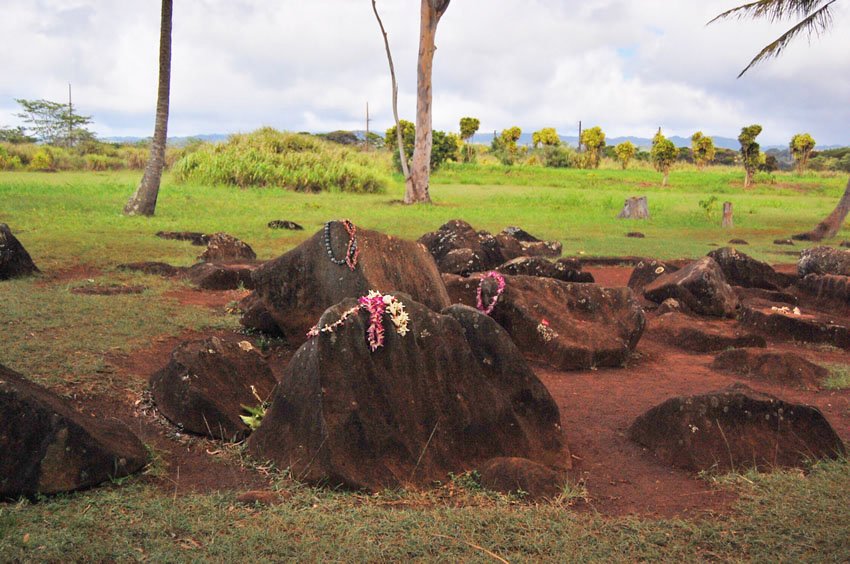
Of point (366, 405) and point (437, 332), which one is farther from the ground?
point (437, 332)

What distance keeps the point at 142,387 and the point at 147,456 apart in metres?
1.27

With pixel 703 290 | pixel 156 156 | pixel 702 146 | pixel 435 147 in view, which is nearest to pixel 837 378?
pixel 703 290

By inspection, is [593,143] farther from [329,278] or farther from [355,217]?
[329,278]

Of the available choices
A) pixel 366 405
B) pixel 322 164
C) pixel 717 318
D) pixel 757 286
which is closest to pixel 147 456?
pixel 366 405

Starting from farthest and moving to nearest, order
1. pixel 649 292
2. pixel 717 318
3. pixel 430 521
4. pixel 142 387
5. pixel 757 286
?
pixel 757 286 < pixel 649 292 < pixel 717 318 < pixel 142 387 < pixel 430 521

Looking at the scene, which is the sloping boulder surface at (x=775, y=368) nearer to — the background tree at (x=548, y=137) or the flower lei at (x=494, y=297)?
the flower lei at (x=494, y=297)

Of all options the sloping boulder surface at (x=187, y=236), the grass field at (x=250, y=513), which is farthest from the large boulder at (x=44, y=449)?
the sloping boulder surface at (x=187, y=236)

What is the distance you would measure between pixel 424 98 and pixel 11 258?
15.3 m

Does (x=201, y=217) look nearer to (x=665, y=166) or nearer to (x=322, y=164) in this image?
(x=322, y=164)

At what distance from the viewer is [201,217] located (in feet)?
57.0

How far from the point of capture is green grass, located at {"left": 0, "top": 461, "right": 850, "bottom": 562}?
3.31 metres

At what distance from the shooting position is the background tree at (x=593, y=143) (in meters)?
46.6

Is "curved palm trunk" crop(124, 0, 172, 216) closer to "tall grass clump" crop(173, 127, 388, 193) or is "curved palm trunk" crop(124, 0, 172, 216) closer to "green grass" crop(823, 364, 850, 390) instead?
"tall grass clump" crop(173, 127, 388, 193)

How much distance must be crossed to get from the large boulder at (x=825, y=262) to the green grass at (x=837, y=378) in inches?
158
